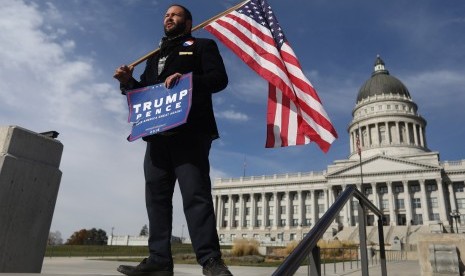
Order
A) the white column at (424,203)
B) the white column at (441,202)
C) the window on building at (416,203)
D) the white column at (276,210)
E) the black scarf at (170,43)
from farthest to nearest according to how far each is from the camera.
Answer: the white column at (276,210) → the window on building at (416,203) → the white column at (424,203) → the white column at (441,202) → the black scarf at (170,43)

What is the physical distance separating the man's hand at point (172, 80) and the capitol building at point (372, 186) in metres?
59.0

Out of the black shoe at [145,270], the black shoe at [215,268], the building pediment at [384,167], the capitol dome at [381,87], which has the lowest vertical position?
the black shoe at [145,270]

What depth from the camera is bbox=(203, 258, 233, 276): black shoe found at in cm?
284

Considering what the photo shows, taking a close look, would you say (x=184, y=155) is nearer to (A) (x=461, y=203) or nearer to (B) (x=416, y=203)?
(B) (x=416, y=203)

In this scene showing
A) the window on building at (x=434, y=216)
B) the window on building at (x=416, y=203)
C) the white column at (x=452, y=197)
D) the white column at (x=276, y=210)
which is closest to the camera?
the window on building at (x=434, y=216)

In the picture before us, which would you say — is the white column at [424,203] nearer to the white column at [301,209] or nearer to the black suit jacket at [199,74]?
the white column at [301,209]

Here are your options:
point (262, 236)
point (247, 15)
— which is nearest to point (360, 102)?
point (262, 236)

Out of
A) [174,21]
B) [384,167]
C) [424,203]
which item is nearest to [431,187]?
[424,203]

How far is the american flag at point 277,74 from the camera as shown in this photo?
604 cm

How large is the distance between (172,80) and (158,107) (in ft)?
0.97

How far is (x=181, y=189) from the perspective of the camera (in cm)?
326

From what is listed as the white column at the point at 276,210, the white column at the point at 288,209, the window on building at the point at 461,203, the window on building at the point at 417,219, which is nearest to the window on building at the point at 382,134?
the window on building at the point at 417,219

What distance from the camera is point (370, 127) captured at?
8356 centimetres

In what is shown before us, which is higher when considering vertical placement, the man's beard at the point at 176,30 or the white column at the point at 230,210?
the white column at the point at 230,210
